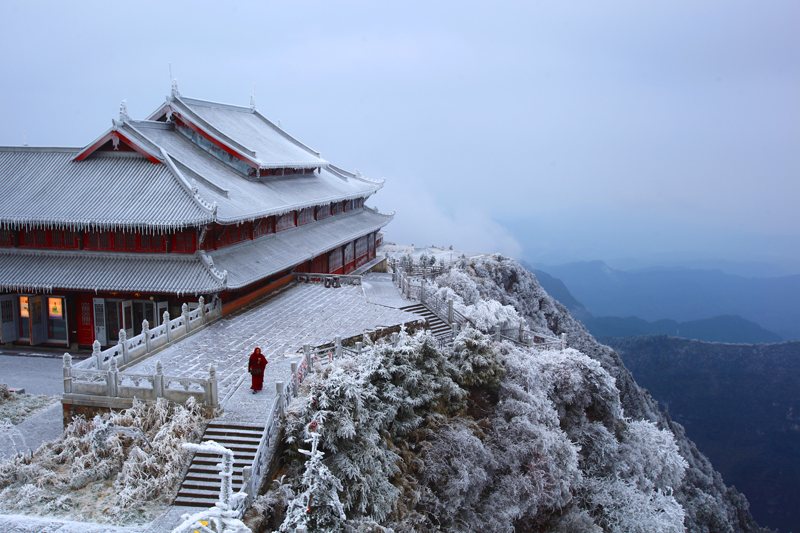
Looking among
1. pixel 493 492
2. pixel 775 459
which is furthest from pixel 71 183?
pixel 775 459

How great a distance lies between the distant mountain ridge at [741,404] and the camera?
69.8 meters

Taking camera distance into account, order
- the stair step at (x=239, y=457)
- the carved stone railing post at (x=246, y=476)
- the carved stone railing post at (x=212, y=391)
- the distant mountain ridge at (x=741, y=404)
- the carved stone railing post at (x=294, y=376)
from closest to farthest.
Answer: the carved stone railing post at (x=246, y=476), the stair step at (x=239, y=457), the carved stone railing post at (x=212, y=391), the carved stone railing post at (x=294, y=376), the distant mountain ridge at (x=741, y=404)

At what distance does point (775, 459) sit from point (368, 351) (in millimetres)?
72282

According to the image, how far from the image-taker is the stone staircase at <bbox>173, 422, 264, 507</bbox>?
1324 centimetres

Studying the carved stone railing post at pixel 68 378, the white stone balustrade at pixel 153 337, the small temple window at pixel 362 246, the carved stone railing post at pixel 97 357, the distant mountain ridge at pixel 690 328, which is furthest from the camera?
the distant mountain ridge at pixel 690 328

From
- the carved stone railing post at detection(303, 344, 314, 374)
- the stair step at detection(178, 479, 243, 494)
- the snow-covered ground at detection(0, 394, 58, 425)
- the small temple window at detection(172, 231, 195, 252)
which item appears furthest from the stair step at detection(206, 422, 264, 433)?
the small temple window at detection(172, 231, 195, 252)

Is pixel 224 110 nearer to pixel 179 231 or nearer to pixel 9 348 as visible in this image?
pixel 179 231

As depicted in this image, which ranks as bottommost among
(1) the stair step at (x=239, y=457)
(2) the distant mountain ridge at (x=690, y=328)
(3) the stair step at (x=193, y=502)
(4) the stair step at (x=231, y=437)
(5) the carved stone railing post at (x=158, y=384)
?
(2) the distant mountain ridge at (x=690, y=328)

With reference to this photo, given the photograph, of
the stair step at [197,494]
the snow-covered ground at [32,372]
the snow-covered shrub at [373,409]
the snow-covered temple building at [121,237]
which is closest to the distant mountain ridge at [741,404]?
the snow-covered shrub at [373,409]

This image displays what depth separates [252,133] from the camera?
38688mm

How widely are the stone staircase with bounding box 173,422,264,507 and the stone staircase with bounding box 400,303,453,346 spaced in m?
11.9

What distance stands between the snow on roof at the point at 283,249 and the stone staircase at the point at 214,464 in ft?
31.8

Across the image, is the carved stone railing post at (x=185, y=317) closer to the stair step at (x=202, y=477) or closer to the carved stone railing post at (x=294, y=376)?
the carved stone railing post at (x=294, y=376)

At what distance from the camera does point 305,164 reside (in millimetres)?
39125
